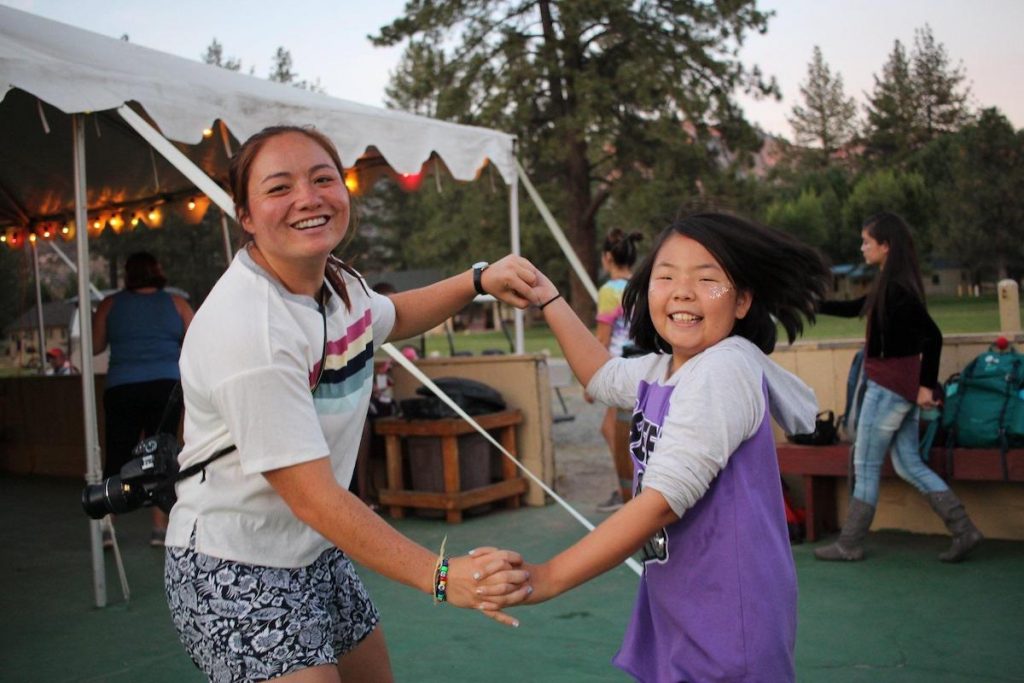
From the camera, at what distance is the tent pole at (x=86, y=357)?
16.0ft

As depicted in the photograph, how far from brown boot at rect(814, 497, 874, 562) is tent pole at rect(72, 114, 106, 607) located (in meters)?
3.89

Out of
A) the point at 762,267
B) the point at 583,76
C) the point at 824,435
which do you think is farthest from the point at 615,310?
the point at 583,76

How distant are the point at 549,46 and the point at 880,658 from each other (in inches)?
1025

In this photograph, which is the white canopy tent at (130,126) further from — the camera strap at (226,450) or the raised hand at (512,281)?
the camera strap at (226,450)

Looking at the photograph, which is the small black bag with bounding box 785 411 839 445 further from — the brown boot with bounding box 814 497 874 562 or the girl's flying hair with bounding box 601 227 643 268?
the girl's flying hair with bounding box 601 227 643 268

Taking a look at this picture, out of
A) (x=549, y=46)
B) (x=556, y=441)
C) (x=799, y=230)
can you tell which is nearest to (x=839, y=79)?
(x=799, y=230)

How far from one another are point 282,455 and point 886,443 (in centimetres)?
430

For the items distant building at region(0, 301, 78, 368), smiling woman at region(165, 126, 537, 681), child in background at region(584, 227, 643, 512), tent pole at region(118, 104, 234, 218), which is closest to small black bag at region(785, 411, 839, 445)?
child in background at region(584, 227, 643, 512)

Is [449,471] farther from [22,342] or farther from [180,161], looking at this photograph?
[22,342]

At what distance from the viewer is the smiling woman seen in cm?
175

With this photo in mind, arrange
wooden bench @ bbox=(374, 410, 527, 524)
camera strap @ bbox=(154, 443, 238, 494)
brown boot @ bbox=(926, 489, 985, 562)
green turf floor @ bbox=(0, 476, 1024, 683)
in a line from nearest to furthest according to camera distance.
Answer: camera strap @ bbox=(154, 443, 238, 494), green turf floor @ bbox=(0, 476, 1024, 683), brown boot @ bbox=(926, 489, 985, 562), wooden bench @ bbox=(374, 410, 527, 524)

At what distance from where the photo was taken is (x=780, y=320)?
7.00 ft

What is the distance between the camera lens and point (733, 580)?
1.79 metres

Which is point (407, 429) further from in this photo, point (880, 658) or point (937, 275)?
point (937, 275)
